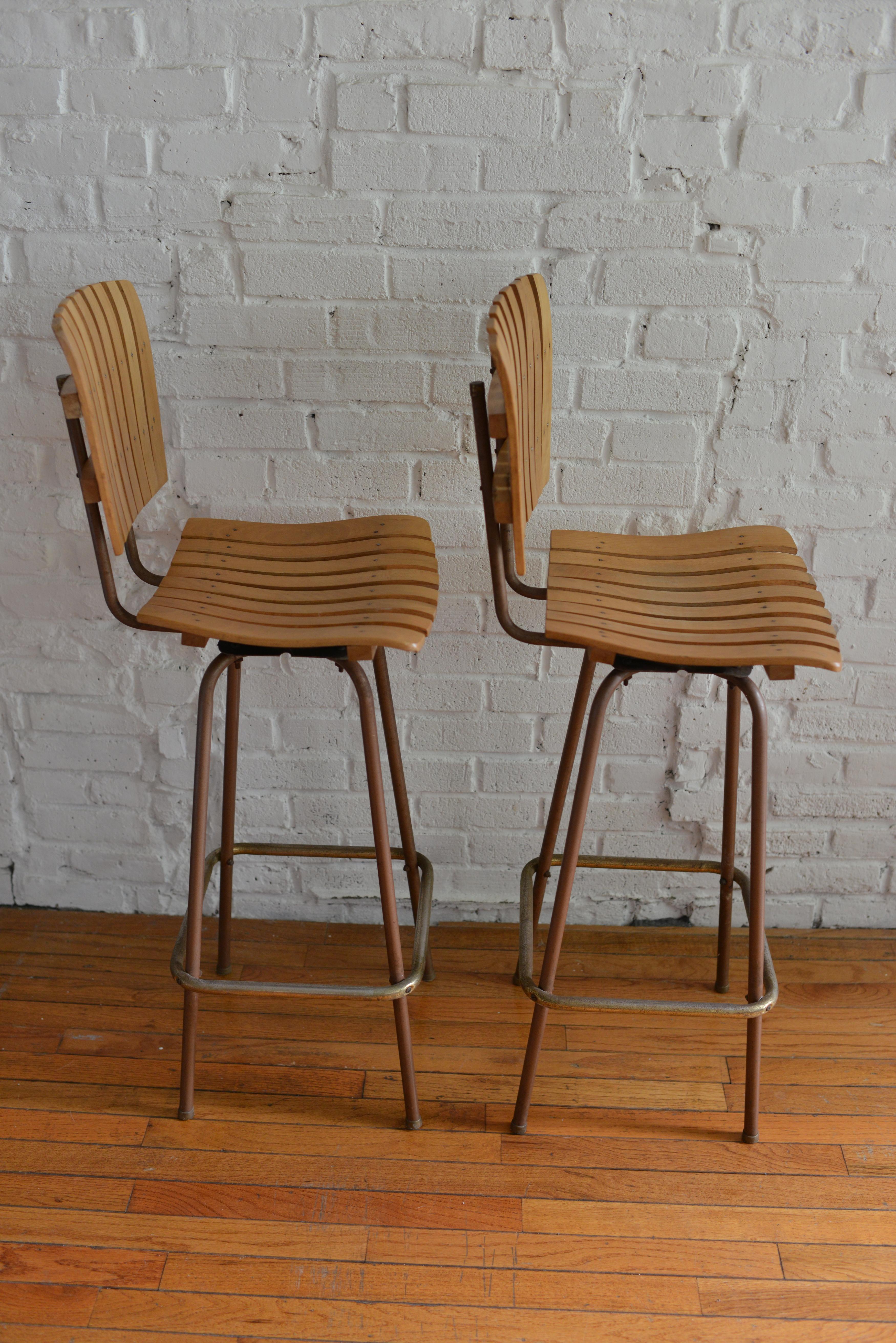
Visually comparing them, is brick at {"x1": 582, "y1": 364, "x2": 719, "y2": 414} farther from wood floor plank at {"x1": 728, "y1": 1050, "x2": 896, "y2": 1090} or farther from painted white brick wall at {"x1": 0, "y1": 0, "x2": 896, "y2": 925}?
wood floor plank at {"x1": 728, "y1": 1050, "x2": 896, "y2": 1090}

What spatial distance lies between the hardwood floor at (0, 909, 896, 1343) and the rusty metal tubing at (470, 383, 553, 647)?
0.76 m

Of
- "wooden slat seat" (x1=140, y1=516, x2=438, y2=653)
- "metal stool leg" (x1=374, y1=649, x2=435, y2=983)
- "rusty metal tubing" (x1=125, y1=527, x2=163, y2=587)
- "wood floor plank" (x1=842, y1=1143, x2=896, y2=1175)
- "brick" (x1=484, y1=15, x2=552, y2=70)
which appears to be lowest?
"wood floor plank" (x1=842, y1=1143, x2=896, y2=1175)

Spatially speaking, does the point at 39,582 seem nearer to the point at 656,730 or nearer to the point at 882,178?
the point at 656,730

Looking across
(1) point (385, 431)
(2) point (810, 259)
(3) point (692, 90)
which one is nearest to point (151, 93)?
(1) point (385, 431)

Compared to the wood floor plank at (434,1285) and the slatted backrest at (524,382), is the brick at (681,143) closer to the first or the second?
the slatted backrest at (524,382)

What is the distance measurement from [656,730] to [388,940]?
70 cm

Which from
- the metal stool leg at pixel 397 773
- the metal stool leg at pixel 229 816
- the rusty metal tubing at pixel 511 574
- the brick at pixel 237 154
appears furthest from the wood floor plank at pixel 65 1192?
the brick at pixel 237 154

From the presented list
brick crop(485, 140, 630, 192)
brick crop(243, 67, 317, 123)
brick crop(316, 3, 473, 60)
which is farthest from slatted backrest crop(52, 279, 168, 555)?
brick crop(485, 140, 630, 192)

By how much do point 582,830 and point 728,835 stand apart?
341 millimetres

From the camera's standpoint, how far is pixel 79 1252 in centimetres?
153

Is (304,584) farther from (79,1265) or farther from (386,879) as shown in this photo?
(79,1265)

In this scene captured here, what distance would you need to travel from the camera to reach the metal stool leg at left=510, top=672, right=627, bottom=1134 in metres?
1.50

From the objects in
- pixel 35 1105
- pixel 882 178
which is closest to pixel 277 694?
pixel 35 1105

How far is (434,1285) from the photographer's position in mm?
1490
